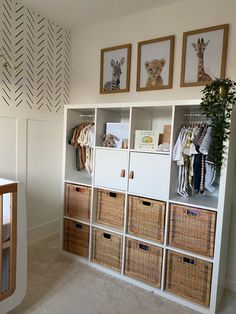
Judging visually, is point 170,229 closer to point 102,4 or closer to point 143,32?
point 143,32

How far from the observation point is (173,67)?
2432 mm

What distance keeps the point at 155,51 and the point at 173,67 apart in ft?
0.84

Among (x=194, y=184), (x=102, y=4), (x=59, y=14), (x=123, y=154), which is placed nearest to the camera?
(x=194, y=184)

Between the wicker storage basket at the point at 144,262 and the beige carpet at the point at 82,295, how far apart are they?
0.35 feet

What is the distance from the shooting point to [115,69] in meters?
2.77

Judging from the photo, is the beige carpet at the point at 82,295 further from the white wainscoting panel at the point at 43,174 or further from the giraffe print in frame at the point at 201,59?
the giraffe print in frame at the point at 201,59

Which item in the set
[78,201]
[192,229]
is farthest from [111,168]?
[192,229]

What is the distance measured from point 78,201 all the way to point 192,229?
45.1 inches

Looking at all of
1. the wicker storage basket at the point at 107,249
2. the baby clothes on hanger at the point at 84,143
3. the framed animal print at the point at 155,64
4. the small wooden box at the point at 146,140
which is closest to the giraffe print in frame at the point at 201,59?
the framed animal print at the point at 155,64

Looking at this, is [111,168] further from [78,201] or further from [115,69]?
[115,69]

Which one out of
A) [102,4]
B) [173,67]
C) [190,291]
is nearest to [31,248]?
[190,291]

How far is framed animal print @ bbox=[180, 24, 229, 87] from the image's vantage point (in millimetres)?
2174

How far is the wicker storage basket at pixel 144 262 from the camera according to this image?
2.14 meters

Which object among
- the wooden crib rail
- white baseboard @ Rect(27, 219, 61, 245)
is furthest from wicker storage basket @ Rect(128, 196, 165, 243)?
white baseboard @ Rect(27, 219, 61, 245)
